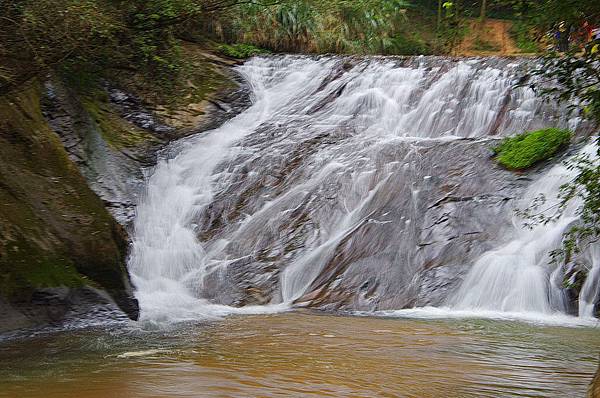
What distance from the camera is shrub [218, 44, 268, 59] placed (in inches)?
713

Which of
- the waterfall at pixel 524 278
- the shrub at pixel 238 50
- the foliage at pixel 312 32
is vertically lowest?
the waterfall at pixel 524 278

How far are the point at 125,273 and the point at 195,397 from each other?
4.49 m

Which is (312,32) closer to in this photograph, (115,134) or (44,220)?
(115,134)

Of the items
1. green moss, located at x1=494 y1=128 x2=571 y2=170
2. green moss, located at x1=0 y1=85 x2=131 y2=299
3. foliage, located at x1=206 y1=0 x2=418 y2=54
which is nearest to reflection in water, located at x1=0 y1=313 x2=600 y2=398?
green moss, located at x1=0 y1=85 x2=131 y2=299

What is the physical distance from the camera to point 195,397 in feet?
13.9

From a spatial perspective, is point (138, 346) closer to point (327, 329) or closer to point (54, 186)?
point (327, 329)

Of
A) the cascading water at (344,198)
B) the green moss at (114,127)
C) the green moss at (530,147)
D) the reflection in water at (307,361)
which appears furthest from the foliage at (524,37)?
the green moss at (114,127)

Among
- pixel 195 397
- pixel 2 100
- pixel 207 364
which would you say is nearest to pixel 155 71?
pixel 2 100

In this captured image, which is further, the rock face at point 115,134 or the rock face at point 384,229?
the rock face at point 115,134

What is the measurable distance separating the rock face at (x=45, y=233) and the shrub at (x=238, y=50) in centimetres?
956

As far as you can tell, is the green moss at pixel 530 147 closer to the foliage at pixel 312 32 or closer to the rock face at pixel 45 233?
the rock face at pixel 45 233

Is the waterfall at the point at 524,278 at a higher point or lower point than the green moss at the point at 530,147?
lower

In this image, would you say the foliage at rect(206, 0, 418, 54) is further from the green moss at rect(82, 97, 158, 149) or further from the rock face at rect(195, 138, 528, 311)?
the rock face at rect(195, 138, 528, 311)

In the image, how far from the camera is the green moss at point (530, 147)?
37.2 feet
